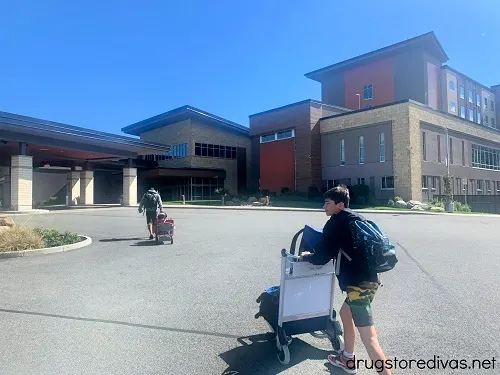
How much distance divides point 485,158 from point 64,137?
4879 centimetres

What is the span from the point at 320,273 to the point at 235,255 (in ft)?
19.1

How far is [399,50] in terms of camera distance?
5097 centimetres

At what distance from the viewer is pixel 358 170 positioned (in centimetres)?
4116

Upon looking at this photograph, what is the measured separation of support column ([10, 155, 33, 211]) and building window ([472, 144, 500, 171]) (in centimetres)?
4703

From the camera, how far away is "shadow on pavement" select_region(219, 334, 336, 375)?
143 inches

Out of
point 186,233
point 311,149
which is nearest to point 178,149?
point 311,149

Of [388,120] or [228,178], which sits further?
[228,178]

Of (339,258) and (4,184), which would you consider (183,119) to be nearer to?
(4,184)

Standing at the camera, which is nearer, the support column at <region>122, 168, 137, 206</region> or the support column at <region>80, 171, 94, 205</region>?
the support column at <region>122, 168, 137, 206</region>

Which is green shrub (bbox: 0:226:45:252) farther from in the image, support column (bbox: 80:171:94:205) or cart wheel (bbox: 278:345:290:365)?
support column (bbox: 80:171:94:205)

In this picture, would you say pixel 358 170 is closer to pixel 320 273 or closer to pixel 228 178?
pixel 228 178

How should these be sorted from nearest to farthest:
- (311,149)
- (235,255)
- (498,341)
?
(498,341) < (235,255) < (311,149)

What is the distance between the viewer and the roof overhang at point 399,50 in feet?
162

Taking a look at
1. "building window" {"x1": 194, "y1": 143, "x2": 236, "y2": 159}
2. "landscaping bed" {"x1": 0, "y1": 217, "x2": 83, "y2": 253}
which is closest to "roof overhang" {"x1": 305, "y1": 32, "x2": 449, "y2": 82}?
"building window" {"x1": 194, "y1": 143, "x2": 236, "y2": 159}
